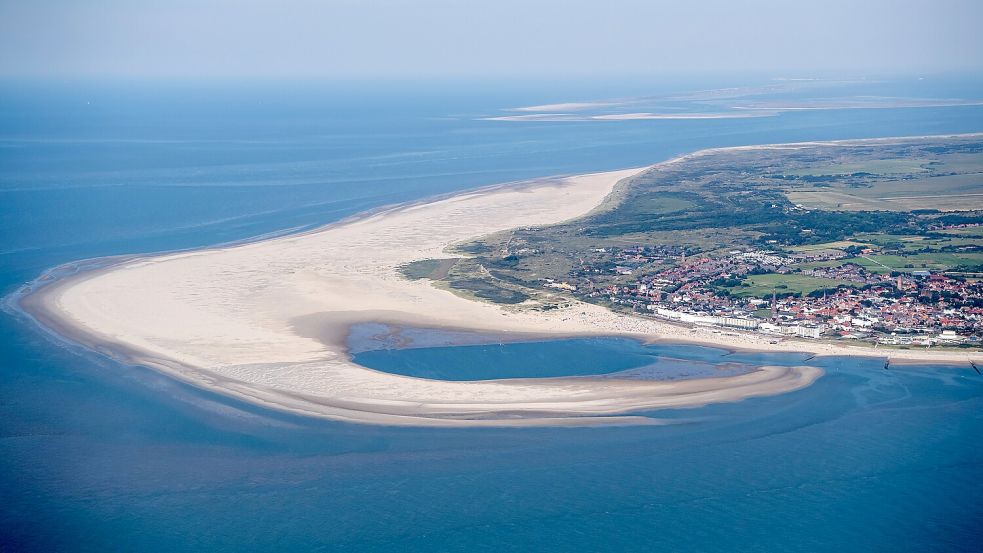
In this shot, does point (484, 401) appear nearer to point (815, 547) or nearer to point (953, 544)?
point (815, 547)

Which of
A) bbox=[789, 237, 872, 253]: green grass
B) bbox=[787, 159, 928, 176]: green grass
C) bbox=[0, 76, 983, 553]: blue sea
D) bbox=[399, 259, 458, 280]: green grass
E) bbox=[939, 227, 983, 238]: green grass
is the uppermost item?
bbox=[787, 159, 928, 176]: green grass

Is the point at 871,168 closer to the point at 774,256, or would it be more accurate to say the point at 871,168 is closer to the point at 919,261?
the point at 919,261

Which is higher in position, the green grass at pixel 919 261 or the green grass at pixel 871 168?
the green grass at pixel 871 168

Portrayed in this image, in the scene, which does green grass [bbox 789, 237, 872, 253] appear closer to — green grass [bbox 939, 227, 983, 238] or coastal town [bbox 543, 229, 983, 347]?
coastal town [bbox 543, 229, 983, 347]

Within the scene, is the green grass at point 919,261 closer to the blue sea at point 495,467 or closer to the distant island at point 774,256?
the distant island at point 774,256

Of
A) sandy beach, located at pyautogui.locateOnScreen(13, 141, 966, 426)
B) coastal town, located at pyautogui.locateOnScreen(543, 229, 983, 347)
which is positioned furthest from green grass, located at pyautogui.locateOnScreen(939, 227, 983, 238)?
sandy beach, located at pyautogui.locateOnScreen(13, 141, 966, 426)

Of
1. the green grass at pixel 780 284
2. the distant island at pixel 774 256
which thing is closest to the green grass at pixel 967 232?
the distant island at pixel 774 256
